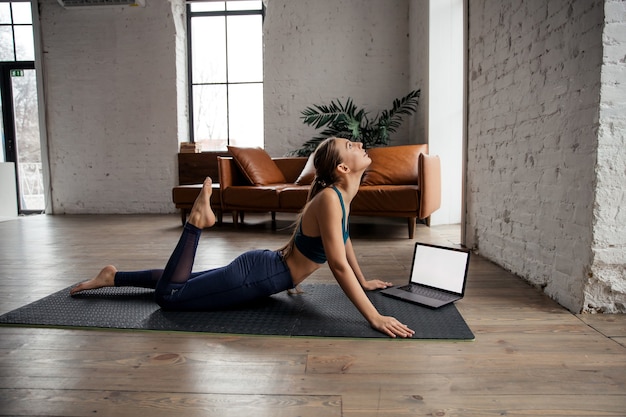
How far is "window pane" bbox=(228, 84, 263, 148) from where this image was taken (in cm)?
646

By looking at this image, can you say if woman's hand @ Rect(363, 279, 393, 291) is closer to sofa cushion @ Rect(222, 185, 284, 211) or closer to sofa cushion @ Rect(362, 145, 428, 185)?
sofa cushion @ Rect(362, 145, 428, 185)

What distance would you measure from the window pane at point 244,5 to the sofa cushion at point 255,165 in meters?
2.61

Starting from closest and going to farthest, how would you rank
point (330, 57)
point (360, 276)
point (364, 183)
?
point (360, 276) → point (364, 183) → point (330, 57)

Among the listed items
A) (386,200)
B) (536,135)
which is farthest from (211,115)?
(536,135)

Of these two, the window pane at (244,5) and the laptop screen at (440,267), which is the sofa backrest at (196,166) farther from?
the laptop screen at (440,267)

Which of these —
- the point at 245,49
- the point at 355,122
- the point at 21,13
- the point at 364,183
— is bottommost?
the point at 364,183

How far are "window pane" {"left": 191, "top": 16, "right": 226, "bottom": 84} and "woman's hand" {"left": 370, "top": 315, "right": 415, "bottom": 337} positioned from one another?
18.6 ft

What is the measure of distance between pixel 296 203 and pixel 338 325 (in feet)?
8.56

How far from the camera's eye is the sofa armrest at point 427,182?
3.70 m

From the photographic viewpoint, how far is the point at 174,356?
1454mm

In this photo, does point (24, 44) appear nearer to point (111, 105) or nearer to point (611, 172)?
point (111, 105)

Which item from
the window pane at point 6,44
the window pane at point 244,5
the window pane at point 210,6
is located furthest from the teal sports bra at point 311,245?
the window pane at point 6,44

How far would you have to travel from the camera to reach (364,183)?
423 cm

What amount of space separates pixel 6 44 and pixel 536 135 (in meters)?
7.42
